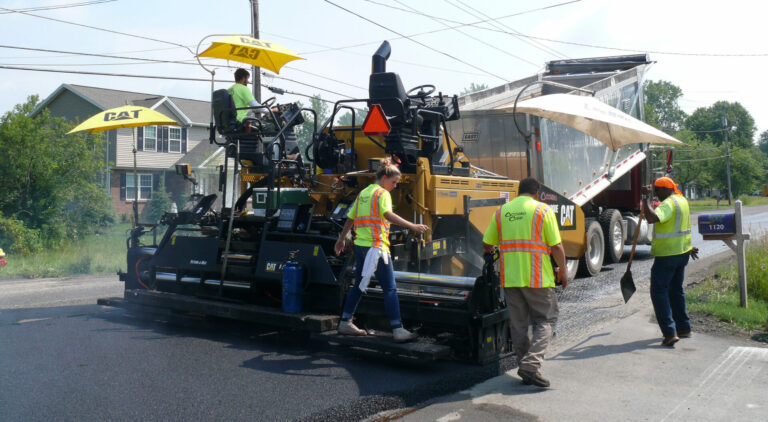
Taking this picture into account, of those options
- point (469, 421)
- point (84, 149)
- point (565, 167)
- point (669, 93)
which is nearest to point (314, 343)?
point (469, 421)

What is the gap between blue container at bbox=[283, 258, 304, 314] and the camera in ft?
20.5

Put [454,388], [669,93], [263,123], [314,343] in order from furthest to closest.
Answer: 1. [669,93]
2. [263,123]
3. [314,343]
4. [454,388]

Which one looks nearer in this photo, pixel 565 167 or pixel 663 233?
pixel 663 233

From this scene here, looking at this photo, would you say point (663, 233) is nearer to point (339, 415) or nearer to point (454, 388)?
point (454, 388)

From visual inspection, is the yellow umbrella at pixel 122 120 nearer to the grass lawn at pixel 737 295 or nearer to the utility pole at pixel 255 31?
the grass lawn at pixel 737 295

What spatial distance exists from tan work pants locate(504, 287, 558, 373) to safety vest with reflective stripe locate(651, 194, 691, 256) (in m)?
1.93

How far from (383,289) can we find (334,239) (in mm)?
983

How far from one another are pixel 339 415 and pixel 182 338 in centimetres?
287

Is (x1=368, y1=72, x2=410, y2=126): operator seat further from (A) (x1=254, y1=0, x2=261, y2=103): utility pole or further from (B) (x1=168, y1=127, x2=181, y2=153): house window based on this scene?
(B) (x1=168, y1=127, x2=181, y2=153): house window

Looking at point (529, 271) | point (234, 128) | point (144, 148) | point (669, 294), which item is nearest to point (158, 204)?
point (144, 148)

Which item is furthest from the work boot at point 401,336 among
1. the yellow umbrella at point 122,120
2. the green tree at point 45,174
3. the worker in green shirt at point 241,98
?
the green tree at point 45,174

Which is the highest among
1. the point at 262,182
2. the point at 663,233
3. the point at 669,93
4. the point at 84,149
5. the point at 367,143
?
the point at 669,93

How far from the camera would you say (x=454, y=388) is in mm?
5125

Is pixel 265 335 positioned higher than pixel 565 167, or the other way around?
pixel 565 167
